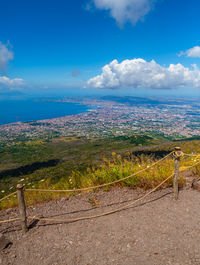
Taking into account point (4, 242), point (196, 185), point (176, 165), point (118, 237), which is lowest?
point (4, 242)

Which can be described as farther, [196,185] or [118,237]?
[196,185]

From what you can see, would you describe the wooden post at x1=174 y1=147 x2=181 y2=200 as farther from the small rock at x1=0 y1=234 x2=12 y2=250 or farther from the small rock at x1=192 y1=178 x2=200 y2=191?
the small rock at x1=0 y1=234 x2=12 y2=250

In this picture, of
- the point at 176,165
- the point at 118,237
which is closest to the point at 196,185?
the point at 176,165

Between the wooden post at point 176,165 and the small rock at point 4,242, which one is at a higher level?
the wooden post at point 176,165

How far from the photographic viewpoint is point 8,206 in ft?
18.5

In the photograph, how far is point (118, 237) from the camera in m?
3.49

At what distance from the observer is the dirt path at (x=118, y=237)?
2.95 meters

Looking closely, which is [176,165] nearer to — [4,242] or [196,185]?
[196,185]

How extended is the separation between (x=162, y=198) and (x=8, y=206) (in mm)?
5103

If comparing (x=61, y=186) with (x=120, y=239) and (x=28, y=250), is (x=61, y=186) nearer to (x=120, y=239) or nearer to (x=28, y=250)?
(x=28, y=250)

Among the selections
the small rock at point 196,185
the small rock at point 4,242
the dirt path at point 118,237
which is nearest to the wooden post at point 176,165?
the dirt path at point 118,237

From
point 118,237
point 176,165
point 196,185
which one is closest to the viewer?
point 118,237

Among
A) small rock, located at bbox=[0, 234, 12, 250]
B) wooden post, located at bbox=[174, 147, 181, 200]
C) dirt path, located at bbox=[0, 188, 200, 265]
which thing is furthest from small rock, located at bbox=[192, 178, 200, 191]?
small rock, located at bbox=[0, 234, 12, 250]

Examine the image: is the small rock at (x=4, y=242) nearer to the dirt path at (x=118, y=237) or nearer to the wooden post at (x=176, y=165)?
the dirt path at (x=118, y=237)
